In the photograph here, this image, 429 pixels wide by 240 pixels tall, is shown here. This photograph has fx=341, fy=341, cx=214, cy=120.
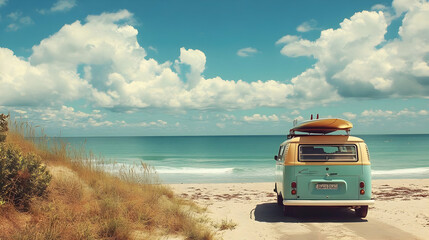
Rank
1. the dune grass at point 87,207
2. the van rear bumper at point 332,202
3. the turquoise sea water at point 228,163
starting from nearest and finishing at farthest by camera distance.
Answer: the dune grass at point 87,207
the van rear bumper at point 332,202
the turquoise sea water at point 228,163

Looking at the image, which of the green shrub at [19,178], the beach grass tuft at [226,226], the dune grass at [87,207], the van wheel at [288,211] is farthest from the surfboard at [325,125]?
the green shrub at [19,178]

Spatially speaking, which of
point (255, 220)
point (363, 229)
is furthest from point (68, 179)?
point (363, 229)

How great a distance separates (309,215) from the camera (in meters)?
9.98

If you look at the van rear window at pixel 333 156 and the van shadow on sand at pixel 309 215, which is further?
the van shadow on sand at pixel 309 215

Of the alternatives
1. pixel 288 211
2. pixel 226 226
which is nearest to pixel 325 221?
pixel 288 211

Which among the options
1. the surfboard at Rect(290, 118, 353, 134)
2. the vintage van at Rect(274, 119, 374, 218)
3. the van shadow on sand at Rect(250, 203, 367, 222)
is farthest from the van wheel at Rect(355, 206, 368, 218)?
the surfboard at Rect(290, 118, 353, 134)

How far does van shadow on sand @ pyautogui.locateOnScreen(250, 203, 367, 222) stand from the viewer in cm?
940

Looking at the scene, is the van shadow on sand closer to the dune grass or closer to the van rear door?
the van rear door

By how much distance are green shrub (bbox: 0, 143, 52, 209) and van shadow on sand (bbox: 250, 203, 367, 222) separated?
5791 millimetres

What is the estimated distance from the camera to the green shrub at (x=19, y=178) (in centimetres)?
607

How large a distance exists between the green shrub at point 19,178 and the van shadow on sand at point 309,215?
19.0 feet

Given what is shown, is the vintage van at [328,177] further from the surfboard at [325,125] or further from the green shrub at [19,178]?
the green shrub at [19,178]

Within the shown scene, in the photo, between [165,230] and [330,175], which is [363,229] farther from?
[165,230]

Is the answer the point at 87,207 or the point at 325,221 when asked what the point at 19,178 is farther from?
the point at 325,221
